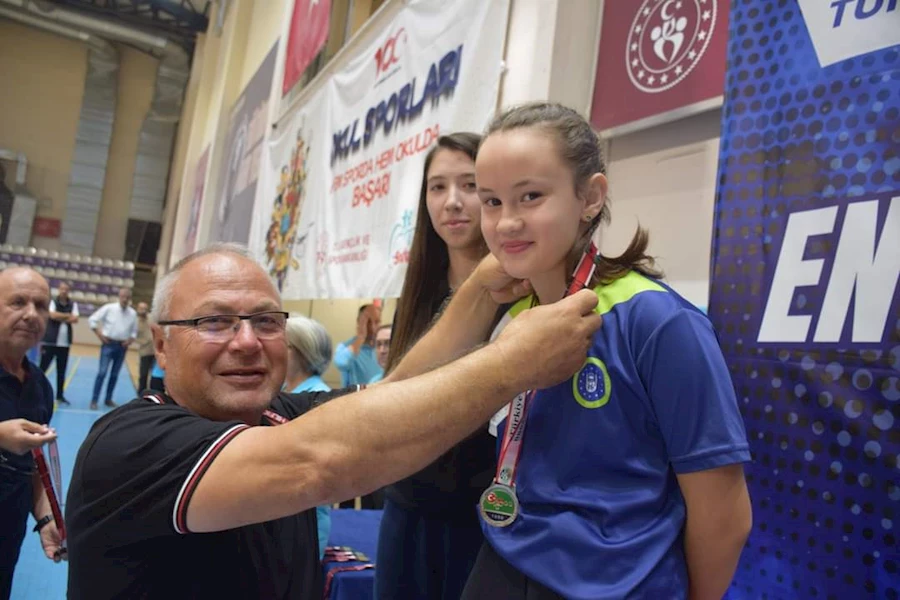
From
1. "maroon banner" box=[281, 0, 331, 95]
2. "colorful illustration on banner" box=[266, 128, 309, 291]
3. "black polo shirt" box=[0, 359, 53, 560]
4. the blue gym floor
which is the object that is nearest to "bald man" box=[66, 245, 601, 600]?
"black polo shirt" box=[0, 359, 53, 560]

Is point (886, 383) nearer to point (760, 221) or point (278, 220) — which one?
point (760, 221)

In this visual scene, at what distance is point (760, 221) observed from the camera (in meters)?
1.51

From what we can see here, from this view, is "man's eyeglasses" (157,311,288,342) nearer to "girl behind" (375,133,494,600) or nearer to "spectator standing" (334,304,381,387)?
"girl behind" (375,133,494,600)

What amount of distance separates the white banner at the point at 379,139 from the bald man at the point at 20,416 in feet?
5.62

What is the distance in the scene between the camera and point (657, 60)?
238 cm

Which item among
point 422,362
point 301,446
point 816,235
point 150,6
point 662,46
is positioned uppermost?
point 150,6

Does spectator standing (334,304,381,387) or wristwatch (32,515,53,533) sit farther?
spectator standing (334,304,381,387)

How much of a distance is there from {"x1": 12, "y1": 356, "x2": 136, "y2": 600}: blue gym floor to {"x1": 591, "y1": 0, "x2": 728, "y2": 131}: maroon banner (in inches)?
139

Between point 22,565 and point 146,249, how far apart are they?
19577mm

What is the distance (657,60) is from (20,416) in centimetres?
269

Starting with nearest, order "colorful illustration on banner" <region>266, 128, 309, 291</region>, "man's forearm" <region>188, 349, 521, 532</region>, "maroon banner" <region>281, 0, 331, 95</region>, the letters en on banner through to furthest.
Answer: "man's forearm" <region>188, 349, 521, 532</region>, the letters en on banner, "colorful illustration on banner" <region>266, 128, 309, 291</region>, "maroon banner" <region>281, 0, 331, 95</region>

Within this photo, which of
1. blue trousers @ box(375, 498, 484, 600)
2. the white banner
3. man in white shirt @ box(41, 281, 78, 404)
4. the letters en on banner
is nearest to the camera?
the letters en on banner

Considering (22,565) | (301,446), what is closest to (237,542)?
(301,446)

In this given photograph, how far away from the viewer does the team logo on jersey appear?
1.01 m
